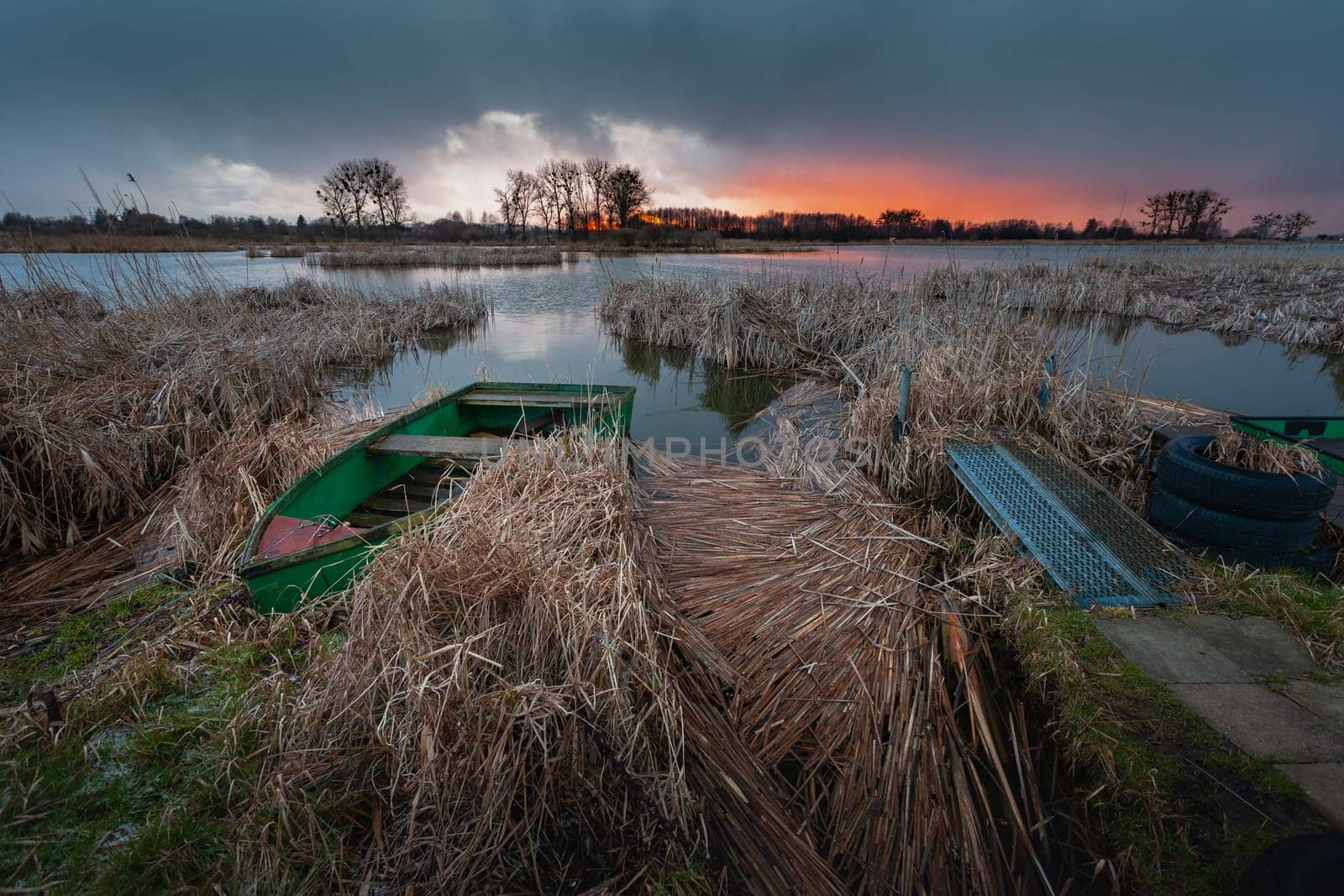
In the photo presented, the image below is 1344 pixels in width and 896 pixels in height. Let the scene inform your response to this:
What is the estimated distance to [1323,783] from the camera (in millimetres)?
1823

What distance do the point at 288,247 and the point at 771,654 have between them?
3953 cm

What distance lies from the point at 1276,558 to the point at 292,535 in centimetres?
621

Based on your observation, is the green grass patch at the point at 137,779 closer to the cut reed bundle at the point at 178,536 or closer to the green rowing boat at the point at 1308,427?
the cut reed bundle at the point at 178,536

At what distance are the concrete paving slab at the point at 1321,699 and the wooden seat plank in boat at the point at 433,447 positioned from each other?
4853 mm

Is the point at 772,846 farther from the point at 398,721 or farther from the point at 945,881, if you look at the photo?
the point at 398,721

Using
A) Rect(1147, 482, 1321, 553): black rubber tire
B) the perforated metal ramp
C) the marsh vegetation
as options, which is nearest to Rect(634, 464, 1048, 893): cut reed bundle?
the marsh vegetation

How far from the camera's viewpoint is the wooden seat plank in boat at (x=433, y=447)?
16.1 ft

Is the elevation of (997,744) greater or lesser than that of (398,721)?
lesser

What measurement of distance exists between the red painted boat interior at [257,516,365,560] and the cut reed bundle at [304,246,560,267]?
94.1 ft

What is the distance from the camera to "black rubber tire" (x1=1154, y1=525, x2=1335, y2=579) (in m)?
3.31

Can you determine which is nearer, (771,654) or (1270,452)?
(771,654)

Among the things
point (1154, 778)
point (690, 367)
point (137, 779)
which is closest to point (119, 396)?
point (137, 779)

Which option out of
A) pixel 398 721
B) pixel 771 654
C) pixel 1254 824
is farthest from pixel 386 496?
pixel 1254 824

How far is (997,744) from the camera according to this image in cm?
258
